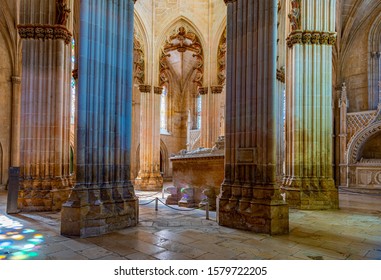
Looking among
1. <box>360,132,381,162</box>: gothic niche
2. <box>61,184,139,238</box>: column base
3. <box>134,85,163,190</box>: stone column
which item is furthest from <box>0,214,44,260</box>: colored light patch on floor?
<box>360,132,381,162</box>: gothic niche

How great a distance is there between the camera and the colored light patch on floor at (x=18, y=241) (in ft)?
14.6

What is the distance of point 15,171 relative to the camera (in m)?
8.17

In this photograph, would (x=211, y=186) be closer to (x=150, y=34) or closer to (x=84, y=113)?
(x=84, y=113)

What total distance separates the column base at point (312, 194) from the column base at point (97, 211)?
5341 mm

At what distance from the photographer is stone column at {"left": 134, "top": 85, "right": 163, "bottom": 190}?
16.3 m

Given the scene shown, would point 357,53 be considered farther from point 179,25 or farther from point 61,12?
point 61,12

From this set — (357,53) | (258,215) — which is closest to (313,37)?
(258,215)

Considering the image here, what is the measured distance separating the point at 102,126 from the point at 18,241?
8.52ft

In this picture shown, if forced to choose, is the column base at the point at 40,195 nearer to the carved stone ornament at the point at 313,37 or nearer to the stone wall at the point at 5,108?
the carved stone ornament at the point at 313,37

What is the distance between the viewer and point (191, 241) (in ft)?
16.9

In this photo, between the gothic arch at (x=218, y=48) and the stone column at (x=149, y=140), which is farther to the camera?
the gothic arch at (x=218, y=48)

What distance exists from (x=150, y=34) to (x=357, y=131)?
13315mm

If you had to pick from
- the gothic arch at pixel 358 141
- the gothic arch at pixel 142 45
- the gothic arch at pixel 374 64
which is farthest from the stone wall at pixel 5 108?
the gothic arch at pixel 374 64
